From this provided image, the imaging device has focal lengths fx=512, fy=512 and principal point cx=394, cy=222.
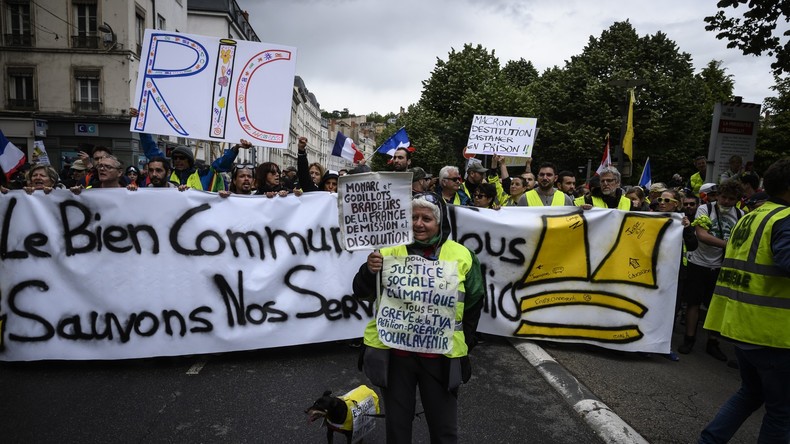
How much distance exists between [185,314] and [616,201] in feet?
15.7

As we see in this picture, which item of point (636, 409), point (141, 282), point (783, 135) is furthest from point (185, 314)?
point (783, 135)

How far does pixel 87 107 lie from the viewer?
26484 mm

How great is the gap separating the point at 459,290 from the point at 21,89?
→ 31908 mm

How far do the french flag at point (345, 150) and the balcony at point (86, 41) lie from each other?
867 inches

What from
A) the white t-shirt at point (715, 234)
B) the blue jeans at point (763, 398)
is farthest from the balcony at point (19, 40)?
the blue jeans at point (763, 398)

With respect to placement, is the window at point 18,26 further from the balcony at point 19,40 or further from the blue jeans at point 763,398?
the blue jeans at point 763,398

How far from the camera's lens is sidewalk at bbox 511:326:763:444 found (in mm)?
3422

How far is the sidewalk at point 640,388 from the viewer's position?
3422 millimetres

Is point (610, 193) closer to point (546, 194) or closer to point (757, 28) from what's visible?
point (546, 194)

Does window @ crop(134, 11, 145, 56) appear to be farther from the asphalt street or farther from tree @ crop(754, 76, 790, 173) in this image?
tree @ crop(754, 76, 790, 173)

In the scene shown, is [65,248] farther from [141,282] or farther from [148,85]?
[148,85]

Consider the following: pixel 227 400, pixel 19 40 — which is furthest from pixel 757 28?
pixel 19 40

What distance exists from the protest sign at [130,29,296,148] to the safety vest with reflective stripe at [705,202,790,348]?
4061 mm

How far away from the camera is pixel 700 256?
5.42m
